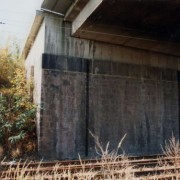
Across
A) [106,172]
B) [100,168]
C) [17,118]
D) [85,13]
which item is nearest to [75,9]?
[85,13]

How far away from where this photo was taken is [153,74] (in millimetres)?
18453

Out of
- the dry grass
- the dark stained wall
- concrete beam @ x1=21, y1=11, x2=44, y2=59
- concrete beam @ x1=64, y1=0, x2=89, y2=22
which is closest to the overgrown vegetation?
the dark stained wall

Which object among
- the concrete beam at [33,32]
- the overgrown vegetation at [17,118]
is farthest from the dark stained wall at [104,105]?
the concrete beam at [33,32]

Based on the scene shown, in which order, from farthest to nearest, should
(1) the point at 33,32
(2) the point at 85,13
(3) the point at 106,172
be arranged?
(1) the point at 33,32
(2) the point at 85,13
(3) the point at 106,172

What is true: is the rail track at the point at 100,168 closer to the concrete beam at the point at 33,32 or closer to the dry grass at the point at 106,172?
the dry grass at the point at 106,172

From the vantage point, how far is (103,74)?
16781 mm

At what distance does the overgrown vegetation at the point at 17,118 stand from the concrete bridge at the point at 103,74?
0.60 m

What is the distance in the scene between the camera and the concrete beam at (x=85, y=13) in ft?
45.7

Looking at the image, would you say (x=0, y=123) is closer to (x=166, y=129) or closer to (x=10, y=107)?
(x=10, y=107)

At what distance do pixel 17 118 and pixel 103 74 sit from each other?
467 cm

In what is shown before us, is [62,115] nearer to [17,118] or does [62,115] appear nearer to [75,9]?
[17,118]

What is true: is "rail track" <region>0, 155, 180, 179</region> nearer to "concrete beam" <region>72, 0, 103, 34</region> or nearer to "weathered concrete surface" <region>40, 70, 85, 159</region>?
"weathered concrete surface" <region>40, 70, 85, 159</region>

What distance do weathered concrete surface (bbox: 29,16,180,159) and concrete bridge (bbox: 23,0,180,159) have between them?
1.7 inches

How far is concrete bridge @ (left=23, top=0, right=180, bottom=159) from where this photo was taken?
15172mm
